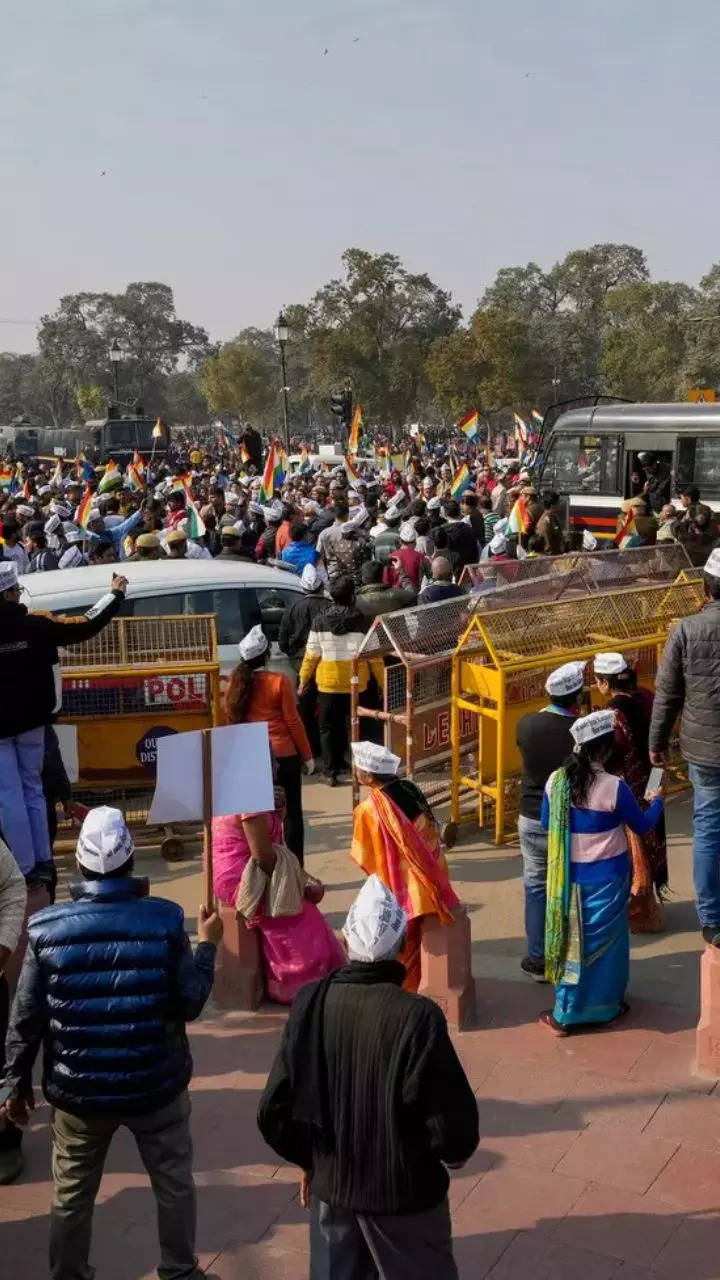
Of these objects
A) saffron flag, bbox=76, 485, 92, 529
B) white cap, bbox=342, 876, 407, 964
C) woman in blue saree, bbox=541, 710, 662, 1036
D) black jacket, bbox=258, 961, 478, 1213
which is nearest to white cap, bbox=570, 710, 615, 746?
woman in blue saree, bbox=541, 710, 662, 1036

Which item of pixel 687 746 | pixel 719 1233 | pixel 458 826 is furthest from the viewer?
→ pixel 458 826

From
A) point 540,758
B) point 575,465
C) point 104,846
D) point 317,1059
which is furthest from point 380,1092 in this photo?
point 575,465

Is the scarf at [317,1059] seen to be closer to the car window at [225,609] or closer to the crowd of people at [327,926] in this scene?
the crowd of people at [327,926]

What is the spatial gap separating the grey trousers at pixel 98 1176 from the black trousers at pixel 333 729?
18.6 feet

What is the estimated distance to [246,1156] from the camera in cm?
487

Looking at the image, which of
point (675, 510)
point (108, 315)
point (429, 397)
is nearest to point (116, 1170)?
point (675, 510)

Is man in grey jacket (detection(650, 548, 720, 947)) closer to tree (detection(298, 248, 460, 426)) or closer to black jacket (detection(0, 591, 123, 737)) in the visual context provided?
black jacket (detection(0, 591, 123, 737))

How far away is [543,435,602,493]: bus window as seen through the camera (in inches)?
770

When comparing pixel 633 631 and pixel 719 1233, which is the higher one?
pixel 633 631

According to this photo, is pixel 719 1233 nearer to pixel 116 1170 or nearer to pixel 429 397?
pixel 116 1170

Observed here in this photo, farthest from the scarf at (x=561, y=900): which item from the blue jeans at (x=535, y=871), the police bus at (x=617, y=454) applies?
the police bus at (x=617, y=454)

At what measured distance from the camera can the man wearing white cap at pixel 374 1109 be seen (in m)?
3.05

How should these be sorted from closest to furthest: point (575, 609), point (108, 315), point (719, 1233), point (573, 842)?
point (719, 1233) < point (573, 842) < point (575, 609) < point (108, 315)

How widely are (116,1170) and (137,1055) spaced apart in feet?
4.99
